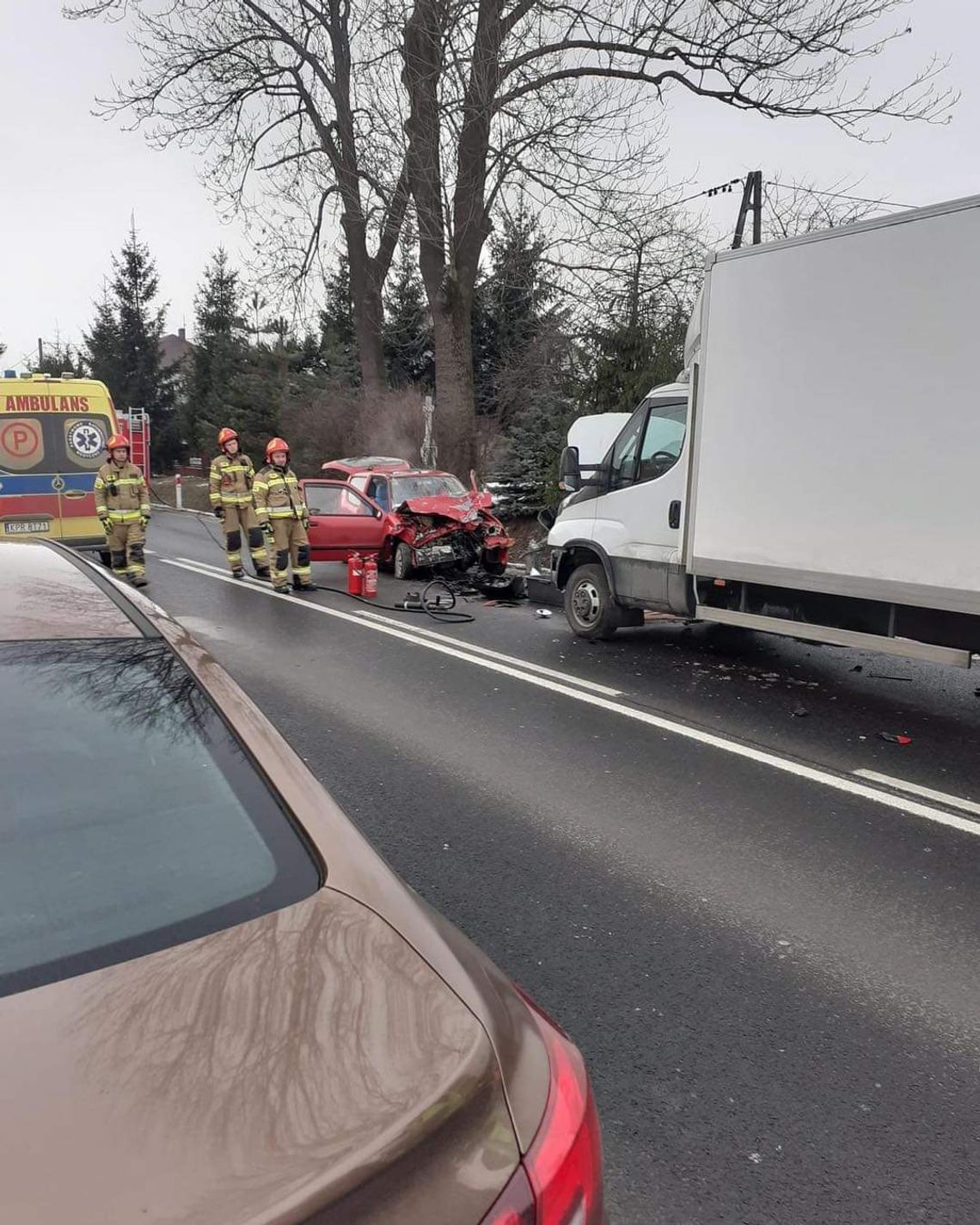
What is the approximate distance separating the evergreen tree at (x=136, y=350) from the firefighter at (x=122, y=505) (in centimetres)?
3123

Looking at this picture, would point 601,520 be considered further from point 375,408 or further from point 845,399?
point 375,408

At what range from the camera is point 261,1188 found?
111cm

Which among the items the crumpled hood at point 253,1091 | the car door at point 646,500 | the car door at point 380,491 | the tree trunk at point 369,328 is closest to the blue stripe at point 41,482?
the car door at point 380,491

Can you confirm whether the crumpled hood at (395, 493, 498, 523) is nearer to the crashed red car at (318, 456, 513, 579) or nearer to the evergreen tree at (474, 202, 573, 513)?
the crashed red car at (318, 456, 513, 579)

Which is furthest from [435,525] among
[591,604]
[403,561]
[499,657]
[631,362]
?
[631,362]

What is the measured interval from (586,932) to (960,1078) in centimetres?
131

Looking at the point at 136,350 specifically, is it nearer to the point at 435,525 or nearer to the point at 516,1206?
the point at 435,525

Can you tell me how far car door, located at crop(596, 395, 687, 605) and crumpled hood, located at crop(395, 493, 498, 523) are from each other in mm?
4067

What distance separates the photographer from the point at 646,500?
7.77m

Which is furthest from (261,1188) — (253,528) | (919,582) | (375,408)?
(375,408)

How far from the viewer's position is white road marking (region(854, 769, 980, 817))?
4.77 meters

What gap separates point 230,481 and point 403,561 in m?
2.66

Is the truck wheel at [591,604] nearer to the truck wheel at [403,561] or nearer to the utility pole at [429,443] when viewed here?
the truck wheel at [403,561]

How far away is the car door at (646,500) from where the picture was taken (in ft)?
24.5
